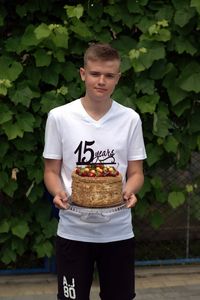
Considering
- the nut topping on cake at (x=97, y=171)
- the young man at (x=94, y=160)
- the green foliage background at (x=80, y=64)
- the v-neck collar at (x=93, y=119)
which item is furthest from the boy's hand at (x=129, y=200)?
the green foliage background at (x=80, y=64)

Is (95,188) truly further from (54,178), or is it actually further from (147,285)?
(147,285)

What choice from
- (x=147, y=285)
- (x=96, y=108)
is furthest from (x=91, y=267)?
(x=147, y=285)

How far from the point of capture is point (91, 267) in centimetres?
243

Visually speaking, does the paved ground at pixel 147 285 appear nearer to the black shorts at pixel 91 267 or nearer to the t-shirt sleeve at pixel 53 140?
the black shorts at pixel 91 267

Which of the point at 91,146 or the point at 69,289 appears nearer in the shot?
the point at 91,146

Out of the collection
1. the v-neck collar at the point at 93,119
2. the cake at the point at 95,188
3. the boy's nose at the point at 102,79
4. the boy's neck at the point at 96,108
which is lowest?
the cake at the point at 95,188

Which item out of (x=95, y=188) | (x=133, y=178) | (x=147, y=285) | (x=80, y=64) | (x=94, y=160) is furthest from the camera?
(x=147, y=285)

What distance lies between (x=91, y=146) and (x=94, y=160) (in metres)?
0.07

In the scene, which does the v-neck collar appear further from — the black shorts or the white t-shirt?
the black shorts

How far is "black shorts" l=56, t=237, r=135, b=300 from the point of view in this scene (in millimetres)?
2357

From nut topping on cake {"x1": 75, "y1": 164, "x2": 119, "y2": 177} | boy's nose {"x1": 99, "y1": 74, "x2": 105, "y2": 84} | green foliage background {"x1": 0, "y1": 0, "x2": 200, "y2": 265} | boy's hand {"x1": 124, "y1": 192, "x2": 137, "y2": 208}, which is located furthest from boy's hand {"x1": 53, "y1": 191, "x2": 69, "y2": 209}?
green foliage background {"x1": 0, "y1": 0, "x2": 200, "y2": 265}

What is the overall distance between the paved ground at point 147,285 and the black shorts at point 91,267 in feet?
4.62

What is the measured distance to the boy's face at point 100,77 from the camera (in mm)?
2217

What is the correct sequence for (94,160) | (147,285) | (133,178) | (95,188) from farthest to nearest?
1. (147,285)
2. (133,178)
3. (94,160)
4. (95,188)
